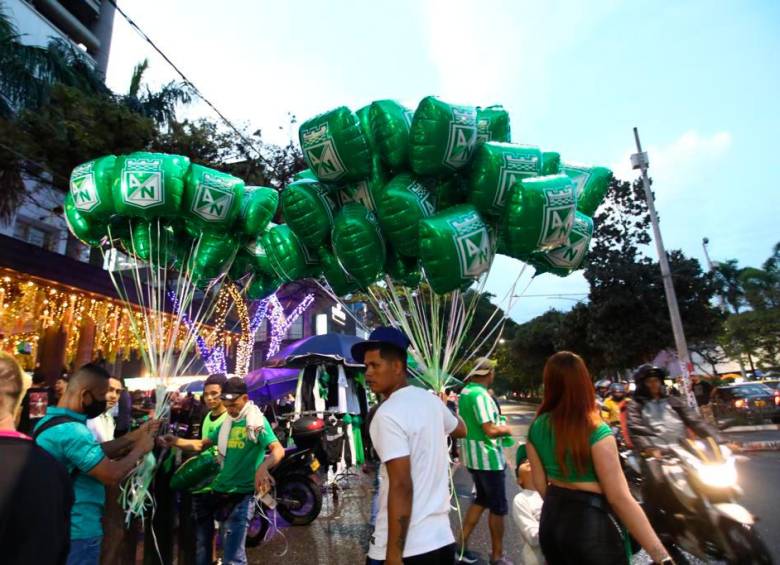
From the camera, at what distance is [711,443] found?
12.4 ft

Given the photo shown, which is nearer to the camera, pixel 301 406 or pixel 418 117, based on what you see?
pixel 418 117

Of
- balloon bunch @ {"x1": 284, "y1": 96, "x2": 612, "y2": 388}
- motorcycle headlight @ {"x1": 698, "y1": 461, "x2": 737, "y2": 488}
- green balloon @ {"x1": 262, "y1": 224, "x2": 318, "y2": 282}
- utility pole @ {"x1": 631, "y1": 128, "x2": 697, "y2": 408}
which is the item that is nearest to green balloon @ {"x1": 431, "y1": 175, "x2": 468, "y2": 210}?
balloon bunch @ {"x1": 284, "y1": 96, "x2": 612, "y2": 388}

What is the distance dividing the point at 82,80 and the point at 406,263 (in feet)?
43.2

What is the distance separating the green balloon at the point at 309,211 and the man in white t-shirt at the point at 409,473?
2.30 metres

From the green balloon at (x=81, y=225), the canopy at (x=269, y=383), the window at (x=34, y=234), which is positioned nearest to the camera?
the green balloon at (x=81, y=225)

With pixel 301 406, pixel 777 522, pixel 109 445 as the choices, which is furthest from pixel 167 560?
pixel 777 522

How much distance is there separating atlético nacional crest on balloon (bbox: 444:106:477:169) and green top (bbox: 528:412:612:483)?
87.3 inches

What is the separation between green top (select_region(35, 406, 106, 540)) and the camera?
8.24 ft

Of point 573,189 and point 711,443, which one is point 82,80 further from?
point 711,443

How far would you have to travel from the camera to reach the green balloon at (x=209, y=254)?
522cm

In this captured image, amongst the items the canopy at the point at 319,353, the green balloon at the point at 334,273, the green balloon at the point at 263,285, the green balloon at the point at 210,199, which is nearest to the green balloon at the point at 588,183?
the green balloon at the point at 334,273

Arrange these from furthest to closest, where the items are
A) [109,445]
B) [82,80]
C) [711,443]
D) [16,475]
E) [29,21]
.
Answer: [29,21], [82,80], [711,443], [109,445], [16,475]

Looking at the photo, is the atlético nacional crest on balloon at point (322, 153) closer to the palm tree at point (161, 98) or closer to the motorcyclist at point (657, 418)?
the motorcyclist at point (657, 418)

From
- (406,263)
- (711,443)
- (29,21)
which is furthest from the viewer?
(29,21)
